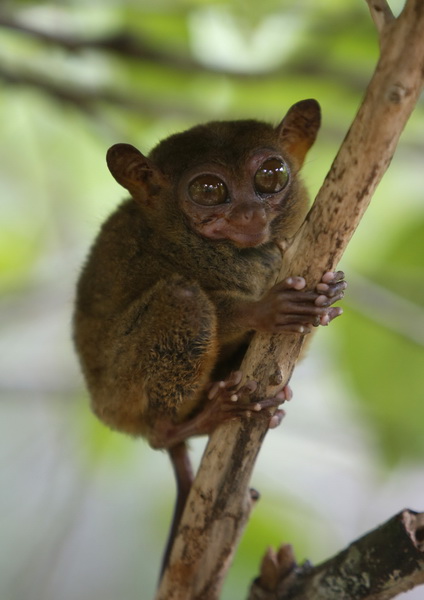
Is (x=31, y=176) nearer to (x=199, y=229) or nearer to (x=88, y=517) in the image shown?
(x=88, y=517)

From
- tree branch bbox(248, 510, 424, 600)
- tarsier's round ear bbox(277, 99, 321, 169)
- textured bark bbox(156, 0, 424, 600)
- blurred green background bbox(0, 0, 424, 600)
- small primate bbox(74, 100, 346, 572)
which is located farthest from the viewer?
blurred green background bbox(0, 0, 424, 600)

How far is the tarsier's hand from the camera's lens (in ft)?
9.09

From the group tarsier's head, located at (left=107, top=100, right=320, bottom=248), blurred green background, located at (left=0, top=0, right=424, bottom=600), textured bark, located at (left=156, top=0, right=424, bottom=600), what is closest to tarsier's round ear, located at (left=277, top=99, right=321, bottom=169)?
tarsier's head, located at (left=107, top=100, right=320, bottom=248)

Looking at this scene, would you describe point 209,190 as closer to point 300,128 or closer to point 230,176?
point 230,176

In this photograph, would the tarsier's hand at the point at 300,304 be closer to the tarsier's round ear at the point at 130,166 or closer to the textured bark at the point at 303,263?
→ the textured bark at the point at 303,263

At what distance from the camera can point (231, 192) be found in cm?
345

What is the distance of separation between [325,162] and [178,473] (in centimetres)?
301

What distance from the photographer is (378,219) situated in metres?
6.14

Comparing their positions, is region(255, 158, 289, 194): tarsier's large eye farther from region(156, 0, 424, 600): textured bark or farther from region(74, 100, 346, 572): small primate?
region(156, 0, 424, 600): textured bark

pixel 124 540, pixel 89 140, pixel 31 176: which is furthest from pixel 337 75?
pixel 124 540

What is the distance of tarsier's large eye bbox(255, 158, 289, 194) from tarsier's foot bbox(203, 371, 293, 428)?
0.88 meters

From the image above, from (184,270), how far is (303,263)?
2.81 ft

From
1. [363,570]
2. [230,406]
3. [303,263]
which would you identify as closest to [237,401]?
[230,406]

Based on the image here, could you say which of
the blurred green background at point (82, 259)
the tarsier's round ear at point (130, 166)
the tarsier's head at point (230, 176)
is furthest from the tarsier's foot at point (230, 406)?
the blurred green background at point (82, 259)
